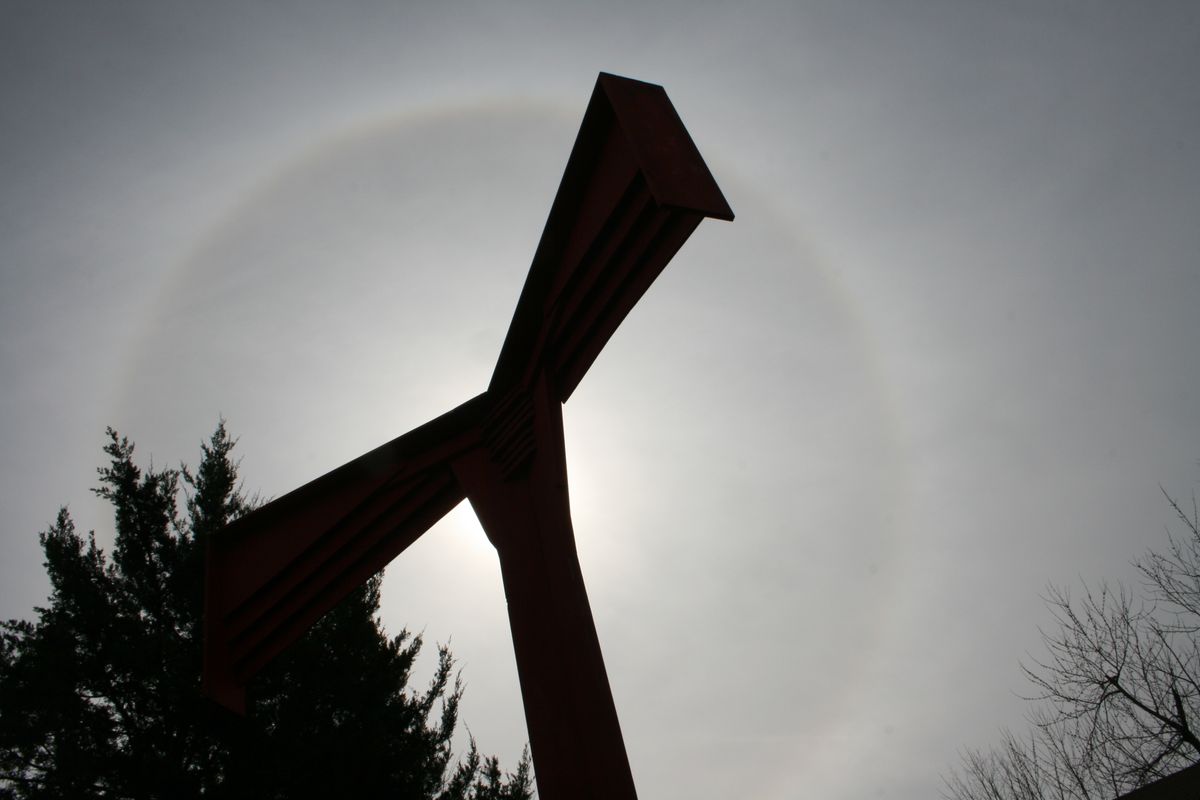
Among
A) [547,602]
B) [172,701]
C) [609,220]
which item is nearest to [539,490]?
[547,602]

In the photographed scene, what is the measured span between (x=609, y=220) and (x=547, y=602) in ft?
5.47

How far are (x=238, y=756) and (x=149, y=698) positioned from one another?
1.48 meters

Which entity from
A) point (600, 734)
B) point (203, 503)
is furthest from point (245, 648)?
point (203, 503)

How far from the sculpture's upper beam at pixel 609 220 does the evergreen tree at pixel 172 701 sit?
26.2ft

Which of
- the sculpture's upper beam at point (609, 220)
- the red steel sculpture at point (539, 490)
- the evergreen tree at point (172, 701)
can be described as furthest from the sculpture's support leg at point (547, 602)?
the evergreen tree at point (172, 701)

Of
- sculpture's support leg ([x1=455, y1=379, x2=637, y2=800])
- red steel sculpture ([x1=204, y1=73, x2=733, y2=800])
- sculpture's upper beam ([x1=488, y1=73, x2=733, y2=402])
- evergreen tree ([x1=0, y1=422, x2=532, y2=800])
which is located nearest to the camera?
sculpture's upper beam ([x1=488, y1=73, x2=733, y2=402])

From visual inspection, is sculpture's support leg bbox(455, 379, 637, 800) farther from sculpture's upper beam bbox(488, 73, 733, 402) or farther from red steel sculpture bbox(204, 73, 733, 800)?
sculpture's upper beam bbox(488, 73, 733, 402)

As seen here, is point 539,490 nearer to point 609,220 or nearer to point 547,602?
point 547,602

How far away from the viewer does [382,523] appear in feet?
13.8

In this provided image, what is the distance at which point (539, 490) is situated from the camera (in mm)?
3557

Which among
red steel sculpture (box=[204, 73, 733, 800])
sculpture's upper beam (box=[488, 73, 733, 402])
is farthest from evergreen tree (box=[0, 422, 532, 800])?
sculpture's upper beam (box=[488, 73, 733, 402])

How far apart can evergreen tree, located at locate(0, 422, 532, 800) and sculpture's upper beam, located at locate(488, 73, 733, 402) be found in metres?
7.99

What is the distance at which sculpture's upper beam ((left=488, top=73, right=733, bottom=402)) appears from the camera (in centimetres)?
262

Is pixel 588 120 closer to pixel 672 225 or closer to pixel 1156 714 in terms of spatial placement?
pixel 672 225
